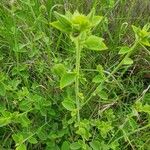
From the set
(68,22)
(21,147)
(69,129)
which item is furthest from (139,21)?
(68,22)

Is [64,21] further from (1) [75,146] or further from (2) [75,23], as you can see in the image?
(1) [75,146]

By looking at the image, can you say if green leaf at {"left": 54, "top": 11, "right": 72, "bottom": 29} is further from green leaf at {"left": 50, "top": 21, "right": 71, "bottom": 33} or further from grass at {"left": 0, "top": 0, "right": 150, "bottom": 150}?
grass at {"left": 0, "top": 0, "right": 150, "bottom": 150}

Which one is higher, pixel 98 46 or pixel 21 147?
pixel 98 46

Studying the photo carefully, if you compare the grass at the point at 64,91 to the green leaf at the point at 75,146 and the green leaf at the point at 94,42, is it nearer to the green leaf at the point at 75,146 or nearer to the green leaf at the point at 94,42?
the green leaf at the point at 75,146

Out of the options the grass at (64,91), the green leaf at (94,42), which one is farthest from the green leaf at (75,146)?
the green leaf at (94,42)

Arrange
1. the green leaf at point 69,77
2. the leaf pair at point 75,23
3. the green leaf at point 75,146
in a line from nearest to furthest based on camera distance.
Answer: the leaf pair at point 75,23, the green leaf at point 69,77, the green leaf at point 75,146

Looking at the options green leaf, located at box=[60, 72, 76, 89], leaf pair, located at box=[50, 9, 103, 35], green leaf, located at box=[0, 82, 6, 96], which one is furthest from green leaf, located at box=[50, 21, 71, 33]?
green leaf, located at box=[0, 82, 6, 96]

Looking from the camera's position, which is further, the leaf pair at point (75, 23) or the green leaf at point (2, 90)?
the green leaf at point (2, 90)

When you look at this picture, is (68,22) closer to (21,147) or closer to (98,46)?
(98,46)
